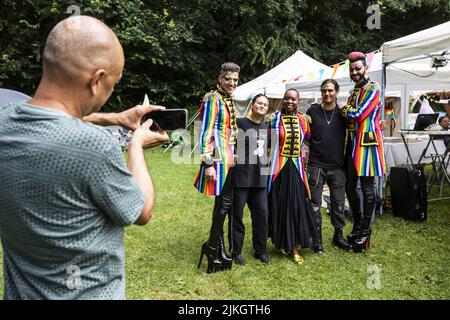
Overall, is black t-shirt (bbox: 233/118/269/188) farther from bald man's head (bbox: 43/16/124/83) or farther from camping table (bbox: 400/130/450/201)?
camping table (bbox: 400/130/450/201)

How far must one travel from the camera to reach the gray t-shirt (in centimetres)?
108

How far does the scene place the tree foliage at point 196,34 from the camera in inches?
645

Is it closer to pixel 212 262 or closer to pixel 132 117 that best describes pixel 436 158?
pixel 212 262

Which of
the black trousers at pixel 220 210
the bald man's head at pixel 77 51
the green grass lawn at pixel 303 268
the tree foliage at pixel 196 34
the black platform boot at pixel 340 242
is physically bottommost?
the green grass lawn at pixel 303 268

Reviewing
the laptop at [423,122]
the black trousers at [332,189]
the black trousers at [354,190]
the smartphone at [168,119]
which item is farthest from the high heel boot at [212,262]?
the laptop at [423,122]

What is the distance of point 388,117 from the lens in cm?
1062

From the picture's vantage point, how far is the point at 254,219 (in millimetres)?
4352

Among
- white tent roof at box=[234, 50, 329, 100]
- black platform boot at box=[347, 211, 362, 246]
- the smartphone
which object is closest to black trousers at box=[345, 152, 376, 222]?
black platform boot at box=[347, 211, 362, 246]

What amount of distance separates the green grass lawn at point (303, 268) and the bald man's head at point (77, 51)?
2.69m

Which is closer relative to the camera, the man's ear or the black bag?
the man's ear

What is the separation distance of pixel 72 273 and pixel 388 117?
34.7 feet

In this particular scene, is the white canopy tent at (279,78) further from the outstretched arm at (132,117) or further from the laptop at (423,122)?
the outstretched arm at (132,117)

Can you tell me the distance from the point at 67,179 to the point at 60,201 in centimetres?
6

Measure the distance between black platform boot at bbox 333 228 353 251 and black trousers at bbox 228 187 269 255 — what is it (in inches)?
36.8
